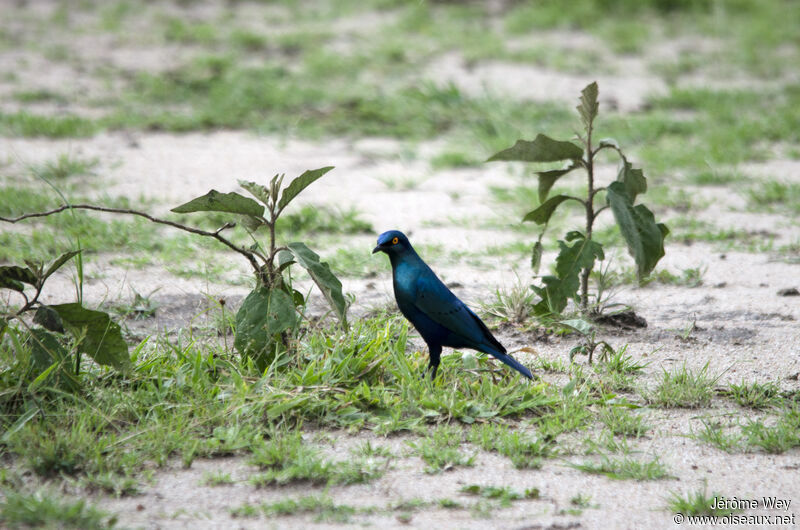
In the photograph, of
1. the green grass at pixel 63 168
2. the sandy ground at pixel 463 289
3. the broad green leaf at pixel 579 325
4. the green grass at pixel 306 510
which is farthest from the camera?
the green grass at pixel 63 168

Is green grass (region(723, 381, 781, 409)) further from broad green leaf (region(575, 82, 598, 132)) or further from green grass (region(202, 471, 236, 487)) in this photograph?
green grass (region(202, 471, 236, 487))

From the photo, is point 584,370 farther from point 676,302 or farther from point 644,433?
point 676,302

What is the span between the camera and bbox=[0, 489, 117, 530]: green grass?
2.39 meters

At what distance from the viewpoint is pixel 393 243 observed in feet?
10.8

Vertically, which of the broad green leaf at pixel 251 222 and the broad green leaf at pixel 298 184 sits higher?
the broad green leaf at pixel 298 184

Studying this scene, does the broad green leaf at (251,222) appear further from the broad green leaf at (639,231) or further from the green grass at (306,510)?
the broad green leaf at (639,231)

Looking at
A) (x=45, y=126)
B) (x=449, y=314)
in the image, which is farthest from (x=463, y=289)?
(x=45, y=126)

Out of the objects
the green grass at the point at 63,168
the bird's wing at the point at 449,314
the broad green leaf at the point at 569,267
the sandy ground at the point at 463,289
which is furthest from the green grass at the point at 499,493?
the green grass at the point at 63,168

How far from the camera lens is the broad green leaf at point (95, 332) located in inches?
117

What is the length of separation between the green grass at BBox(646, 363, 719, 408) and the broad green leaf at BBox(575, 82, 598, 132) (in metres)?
1.02

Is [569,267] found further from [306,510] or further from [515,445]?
[306,510]

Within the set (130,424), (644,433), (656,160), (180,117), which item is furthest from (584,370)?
(180,117)

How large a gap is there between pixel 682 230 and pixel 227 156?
10.1ft

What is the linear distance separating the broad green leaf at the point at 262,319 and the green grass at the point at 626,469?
1062 millimetres
